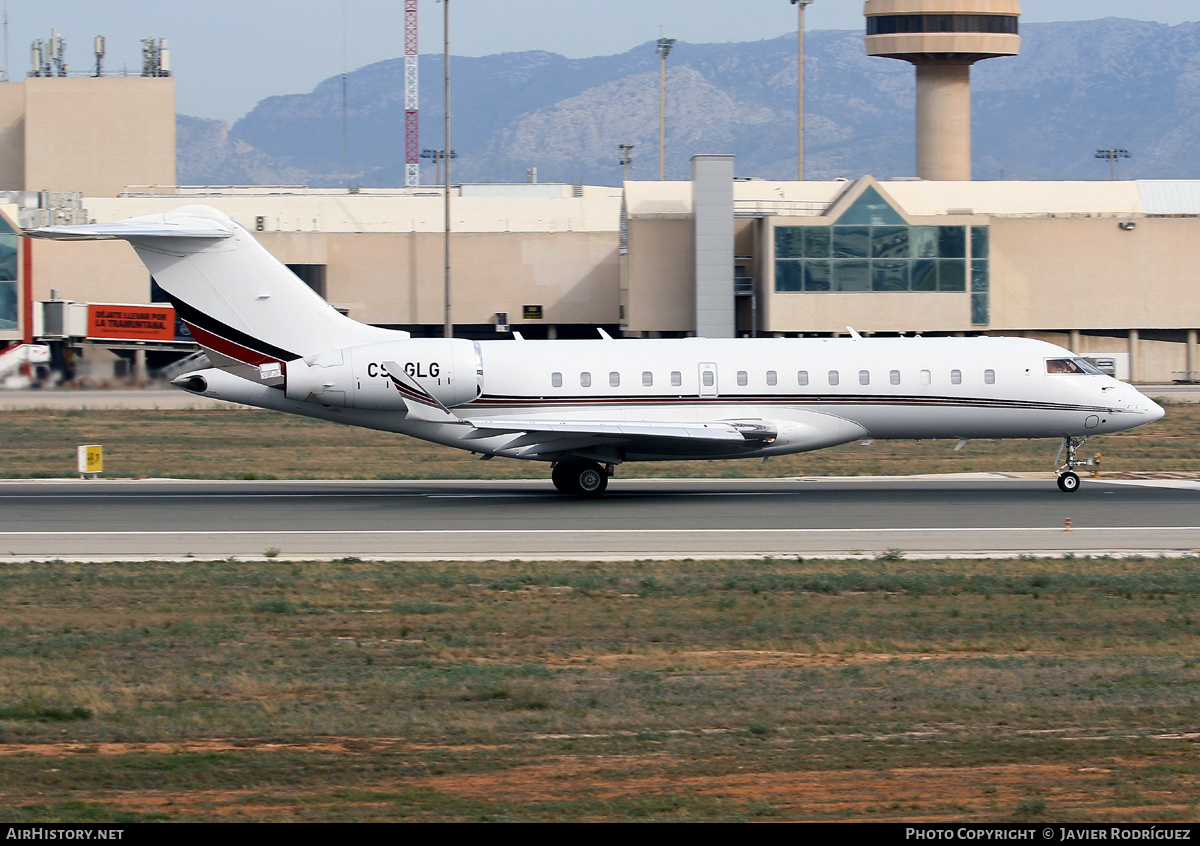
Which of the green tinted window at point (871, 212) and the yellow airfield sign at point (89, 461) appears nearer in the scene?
the yellow airfield sign at point (89, 461)

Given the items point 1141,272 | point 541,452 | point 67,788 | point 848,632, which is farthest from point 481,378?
point 1141,272

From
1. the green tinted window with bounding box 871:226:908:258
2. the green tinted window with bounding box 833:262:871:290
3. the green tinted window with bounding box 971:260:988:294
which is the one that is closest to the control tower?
the green tinted window with bounding box 971:260:988:294

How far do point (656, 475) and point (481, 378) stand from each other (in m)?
6.89

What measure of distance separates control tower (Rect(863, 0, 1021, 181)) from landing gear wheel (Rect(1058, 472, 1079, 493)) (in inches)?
2055

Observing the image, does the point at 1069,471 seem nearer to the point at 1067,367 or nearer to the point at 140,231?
the point at 1067,367

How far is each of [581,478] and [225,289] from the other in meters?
8.20

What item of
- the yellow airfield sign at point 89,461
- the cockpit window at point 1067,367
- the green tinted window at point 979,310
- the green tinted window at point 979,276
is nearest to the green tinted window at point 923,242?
the green tinted window at point 979,276

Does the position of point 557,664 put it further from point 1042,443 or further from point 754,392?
point 1042,443

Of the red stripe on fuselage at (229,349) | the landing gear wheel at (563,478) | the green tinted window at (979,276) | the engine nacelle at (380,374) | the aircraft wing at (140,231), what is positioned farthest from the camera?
the green tinted window at (979,276)

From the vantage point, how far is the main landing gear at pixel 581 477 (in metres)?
27.7

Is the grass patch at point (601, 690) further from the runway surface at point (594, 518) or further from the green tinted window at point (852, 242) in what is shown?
the green tinted window at point (852, 242)

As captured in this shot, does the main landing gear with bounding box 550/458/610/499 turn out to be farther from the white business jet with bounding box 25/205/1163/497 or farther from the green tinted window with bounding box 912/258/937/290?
the green tinted window with bounding box 912/258/937/290

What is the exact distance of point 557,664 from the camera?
13.9 metres

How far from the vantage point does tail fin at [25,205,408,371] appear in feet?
87.8
